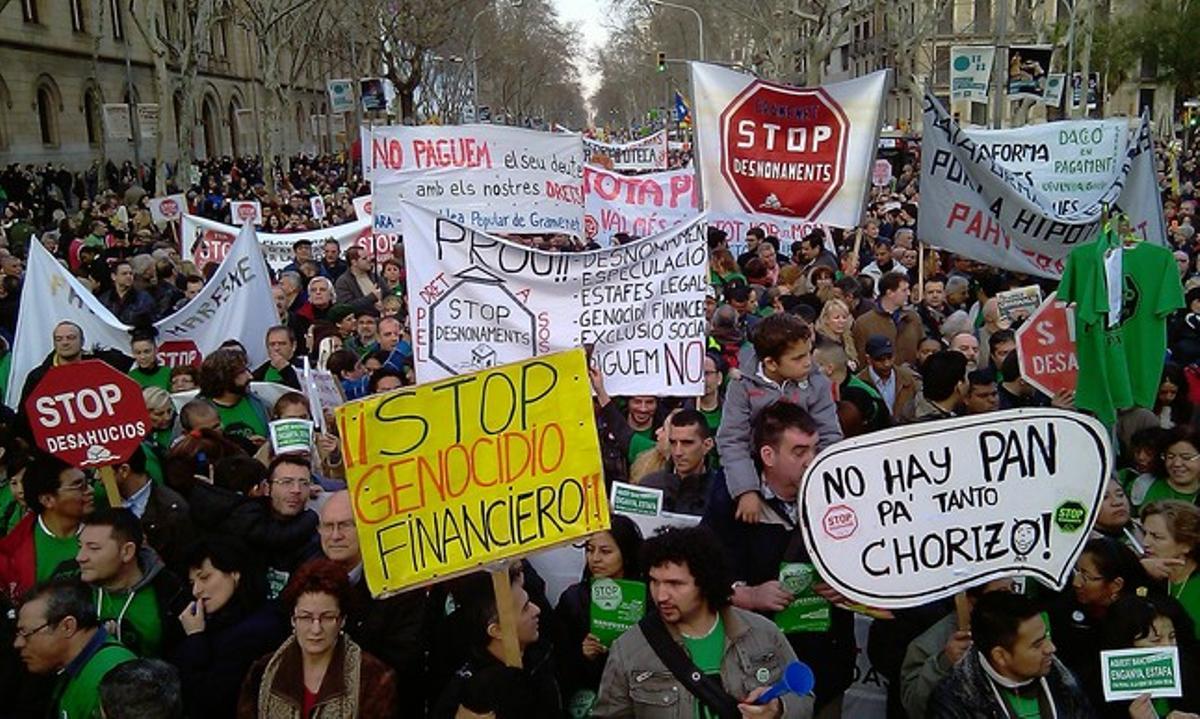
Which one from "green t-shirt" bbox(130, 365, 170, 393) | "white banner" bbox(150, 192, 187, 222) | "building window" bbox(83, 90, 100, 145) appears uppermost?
"building window" bbox(83, 90, 100, 145)

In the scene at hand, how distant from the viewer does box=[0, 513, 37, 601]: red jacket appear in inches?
183

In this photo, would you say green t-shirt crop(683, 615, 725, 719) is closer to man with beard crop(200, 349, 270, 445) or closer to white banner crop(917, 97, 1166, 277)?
man with beard crop(200, 349, 270, 445)

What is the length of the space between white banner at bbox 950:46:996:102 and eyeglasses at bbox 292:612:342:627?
Answer: 22767 millimetres

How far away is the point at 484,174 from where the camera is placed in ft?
34.1

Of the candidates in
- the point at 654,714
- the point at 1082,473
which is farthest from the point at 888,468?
the point at 654,714

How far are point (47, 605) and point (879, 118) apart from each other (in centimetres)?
673

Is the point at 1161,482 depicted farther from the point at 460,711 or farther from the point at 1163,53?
the point at 1163,53

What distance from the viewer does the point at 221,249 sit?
41.5 ft

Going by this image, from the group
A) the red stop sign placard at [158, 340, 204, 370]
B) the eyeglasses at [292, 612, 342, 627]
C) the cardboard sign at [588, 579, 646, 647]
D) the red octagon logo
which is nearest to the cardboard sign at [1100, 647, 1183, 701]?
the cardboard sign at [588, 579, 646, 647]

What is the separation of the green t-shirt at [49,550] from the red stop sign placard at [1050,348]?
204 inches

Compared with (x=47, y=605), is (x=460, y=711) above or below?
below

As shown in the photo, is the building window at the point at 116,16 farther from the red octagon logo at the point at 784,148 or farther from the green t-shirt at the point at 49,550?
the green t-shirt at the point at 49,550

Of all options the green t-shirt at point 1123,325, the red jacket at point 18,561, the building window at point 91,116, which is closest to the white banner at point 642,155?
the green t-shirt at point 1123,325

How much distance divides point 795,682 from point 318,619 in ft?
5.15
